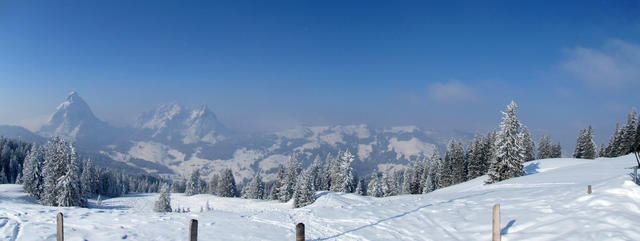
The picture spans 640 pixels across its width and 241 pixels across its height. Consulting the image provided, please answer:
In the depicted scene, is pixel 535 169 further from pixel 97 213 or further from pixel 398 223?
pixel 97 213

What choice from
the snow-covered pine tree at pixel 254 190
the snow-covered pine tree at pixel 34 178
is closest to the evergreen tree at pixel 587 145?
the snow-covered pine tree at pixel 254 190

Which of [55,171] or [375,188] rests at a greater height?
[55,171]

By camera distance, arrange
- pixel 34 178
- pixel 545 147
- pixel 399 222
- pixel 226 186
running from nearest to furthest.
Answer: pixel 399 222
pixel 34 178
pixel 545 147
pixel 226 186

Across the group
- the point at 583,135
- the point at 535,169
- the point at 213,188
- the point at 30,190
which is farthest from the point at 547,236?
the point at 213,188

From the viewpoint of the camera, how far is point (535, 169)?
4434 centimetres

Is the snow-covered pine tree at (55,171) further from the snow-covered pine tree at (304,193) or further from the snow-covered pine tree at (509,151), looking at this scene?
the snow-covered pine tree at (509,151)

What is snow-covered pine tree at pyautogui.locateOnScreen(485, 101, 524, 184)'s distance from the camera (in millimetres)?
38094

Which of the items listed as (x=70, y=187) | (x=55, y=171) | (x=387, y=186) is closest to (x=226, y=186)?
(x=387, y=186)

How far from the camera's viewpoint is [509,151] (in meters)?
38.4

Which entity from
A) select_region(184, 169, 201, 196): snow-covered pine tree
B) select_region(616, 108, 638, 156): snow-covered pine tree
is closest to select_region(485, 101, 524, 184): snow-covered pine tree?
select_region(616, 108, 638, 156): snow-covered pine tree

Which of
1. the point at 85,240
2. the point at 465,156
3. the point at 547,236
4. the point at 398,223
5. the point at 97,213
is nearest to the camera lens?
the point at 547,236

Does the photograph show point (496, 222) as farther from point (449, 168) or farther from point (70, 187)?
point (449, 168)

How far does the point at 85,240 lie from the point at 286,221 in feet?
29.2

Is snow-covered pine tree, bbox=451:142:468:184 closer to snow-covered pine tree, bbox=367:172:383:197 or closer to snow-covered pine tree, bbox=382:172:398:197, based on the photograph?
snow-covered pine tree, bbox=382:172:398:197
